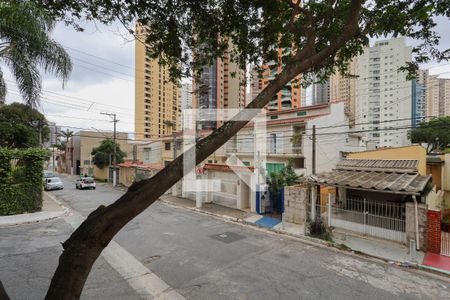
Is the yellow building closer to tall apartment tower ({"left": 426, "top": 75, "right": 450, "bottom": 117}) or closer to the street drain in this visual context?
the street drain

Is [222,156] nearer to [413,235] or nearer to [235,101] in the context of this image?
[413,235]

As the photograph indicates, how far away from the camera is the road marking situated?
5.10m

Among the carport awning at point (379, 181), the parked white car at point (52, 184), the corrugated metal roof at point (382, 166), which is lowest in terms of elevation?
the parked white car at point (52, 184)

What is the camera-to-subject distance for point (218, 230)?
9.99m

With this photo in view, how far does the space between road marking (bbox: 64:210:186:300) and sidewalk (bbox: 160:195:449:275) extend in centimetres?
552

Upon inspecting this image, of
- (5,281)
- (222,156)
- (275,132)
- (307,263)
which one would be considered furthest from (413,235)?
(222,156)

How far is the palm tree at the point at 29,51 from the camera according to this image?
7.35 metres

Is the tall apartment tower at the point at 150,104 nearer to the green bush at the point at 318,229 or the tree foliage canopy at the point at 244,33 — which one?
the green bush at the point at 318,229

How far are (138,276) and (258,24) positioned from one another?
6623 millimetres

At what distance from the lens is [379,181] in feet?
30.3

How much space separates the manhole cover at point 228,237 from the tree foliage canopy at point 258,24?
19.5 feet

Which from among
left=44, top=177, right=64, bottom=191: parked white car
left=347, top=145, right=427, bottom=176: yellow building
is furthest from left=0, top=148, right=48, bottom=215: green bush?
left=347, top=145, right=427, bottom=176: yellow building

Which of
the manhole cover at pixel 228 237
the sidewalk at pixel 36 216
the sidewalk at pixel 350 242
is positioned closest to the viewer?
the sidewalk at pixel 350 242

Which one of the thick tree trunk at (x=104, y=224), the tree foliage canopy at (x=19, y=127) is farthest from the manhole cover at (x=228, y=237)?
the tree foliage canopy at (x=19, y=127)
